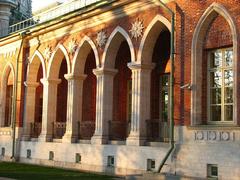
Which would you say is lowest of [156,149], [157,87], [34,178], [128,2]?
[34,178]

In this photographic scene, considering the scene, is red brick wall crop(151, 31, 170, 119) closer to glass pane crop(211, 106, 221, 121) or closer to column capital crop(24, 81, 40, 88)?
glass pane crop(211, 106, 221, 121)

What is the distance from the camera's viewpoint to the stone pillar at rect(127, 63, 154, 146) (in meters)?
17.7

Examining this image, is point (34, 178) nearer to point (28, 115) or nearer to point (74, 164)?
point (74, 164)

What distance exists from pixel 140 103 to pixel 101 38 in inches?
152

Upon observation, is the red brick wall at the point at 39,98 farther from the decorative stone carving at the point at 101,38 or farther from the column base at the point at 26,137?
the decorative stone carving at the point at 101,38

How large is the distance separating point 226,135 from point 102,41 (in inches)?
315

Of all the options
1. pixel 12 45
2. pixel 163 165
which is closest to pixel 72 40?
pixel 12 45

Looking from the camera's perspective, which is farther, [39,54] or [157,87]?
[39,54]

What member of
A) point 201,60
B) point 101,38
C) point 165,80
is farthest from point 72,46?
point 201,60

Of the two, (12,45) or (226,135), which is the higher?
(12,45)

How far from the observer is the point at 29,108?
2548 centimetres

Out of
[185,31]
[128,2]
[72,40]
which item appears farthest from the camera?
[72,40]

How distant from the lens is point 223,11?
47.3 ft

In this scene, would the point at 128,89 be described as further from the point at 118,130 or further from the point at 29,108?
the point at 29,108
